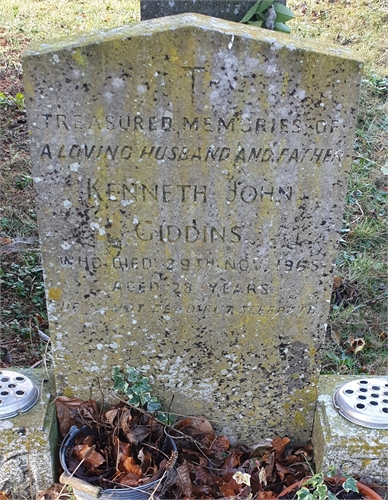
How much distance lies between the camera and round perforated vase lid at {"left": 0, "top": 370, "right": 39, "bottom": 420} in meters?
2.36

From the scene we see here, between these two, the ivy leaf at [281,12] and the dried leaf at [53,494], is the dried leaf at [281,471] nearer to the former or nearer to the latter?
the dried leaf at [53,494]

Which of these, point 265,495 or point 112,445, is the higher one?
point 112,445

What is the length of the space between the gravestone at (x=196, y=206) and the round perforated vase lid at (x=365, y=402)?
0.53ft

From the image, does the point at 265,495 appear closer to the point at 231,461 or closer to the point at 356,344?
the point at 231,461

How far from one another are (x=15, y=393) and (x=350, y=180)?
3709 mm

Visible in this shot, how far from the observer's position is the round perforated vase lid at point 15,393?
2.36 m

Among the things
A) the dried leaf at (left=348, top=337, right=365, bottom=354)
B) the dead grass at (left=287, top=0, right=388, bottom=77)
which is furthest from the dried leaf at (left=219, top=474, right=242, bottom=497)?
the dead grass at (left=287, top=0, right=388, bottom=77)

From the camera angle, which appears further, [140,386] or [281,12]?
[281,12]

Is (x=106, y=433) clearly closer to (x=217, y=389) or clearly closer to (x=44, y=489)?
(x=44, y=489)

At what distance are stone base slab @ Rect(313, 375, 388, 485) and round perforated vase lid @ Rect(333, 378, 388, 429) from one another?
1.3 inches

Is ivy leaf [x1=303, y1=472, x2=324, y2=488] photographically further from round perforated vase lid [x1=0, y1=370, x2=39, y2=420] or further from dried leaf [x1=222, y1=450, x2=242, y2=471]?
round perforated vase lid [x1=0, y1=370, x2=39, y2=420]

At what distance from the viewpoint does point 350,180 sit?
503 centimetres

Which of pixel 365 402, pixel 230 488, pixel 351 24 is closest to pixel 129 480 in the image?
pixel 230 488

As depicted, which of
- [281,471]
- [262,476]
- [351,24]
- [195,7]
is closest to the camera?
[262,476]
